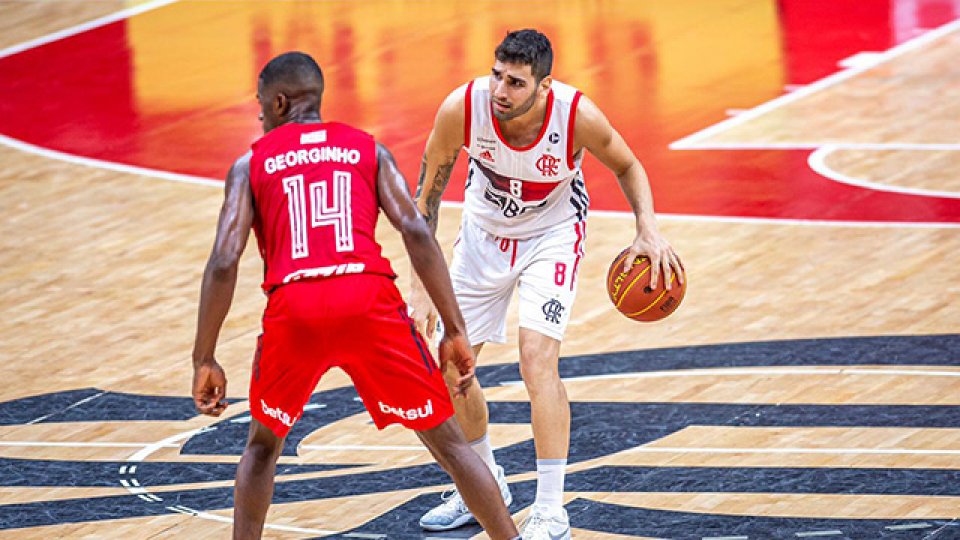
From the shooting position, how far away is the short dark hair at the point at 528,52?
7086mm

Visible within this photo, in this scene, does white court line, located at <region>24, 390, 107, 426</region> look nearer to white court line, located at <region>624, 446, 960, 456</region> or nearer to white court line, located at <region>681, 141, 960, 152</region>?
white court line, located at <region>624, 446, 960, 456</region>

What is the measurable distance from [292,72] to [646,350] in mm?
4050

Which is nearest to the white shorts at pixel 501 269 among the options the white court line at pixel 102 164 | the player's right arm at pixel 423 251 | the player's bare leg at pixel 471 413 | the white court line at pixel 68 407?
the player's bare leg at pixel 471 413

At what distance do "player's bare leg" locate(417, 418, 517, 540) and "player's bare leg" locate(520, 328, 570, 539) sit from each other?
2.15ft

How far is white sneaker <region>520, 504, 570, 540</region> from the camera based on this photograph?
275 inches

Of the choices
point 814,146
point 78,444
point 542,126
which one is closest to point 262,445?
point 542,126

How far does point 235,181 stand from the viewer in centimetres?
614

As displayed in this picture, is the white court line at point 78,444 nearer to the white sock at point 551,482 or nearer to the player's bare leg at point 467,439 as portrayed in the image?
the player's bare leg at point 467,439

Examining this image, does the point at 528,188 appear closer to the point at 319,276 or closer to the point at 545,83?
the point at 545,83

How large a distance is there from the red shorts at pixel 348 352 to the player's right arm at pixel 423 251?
0.10 meters

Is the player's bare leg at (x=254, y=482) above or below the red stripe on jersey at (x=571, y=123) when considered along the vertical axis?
below

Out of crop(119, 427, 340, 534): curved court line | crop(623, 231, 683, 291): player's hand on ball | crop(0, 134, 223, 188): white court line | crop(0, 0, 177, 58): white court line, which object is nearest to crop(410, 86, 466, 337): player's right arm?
crop(623, 231, 683, 291): player's hand on ball

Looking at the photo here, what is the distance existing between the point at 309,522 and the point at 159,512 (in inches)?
26.3

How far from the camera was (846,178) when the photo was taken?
13.1 metres
